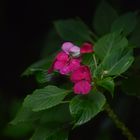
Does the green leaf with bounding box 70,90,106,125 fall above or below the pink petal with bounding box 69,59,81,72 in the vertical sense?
below

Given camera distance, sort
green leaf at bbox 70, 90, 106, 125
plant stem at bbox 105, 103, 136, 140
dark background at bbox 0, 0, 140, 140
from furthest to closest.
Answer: dark background at bbox 0, 0, 140, 140
plant stem at bbox 105, 103, 136, 140
green leaf at bbox 70, 90, 106, 125

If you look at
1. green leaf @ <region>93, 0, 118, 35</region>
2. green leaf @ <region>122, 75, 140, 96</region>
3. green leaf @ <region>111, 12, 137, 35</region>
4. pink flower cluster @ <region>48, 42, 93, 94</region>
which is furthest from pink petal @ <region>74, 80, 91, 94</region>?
green leaf @ <region>93, 0, 118, 35</region>

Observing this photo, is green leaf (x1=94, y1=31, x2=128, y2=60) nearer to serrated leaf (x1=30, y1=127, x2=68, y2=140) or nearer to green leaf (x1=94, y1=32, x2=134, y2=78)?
green leaf (x1=94, y1=32, x2=134, y2=78)

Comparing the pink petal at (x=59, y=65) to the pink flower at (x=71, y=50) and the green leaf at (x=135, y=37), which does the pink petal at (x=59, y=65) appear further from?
the green leaf at (x=135, y=37)

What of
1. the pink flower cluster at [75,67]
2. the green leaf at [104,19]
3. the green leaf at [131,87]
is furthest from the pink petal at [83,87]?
the green leaf at [104,19]

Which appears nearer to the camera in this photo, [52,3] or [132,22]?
[132,22]

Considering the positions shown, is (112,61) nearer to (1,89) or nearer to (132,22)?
(132,22)

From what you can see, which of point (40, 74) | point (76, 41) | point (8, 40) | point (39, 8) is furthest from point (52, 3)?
point (40, 74)

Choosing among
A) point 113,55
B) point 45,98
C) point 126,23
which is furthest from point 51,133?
point 126,23
